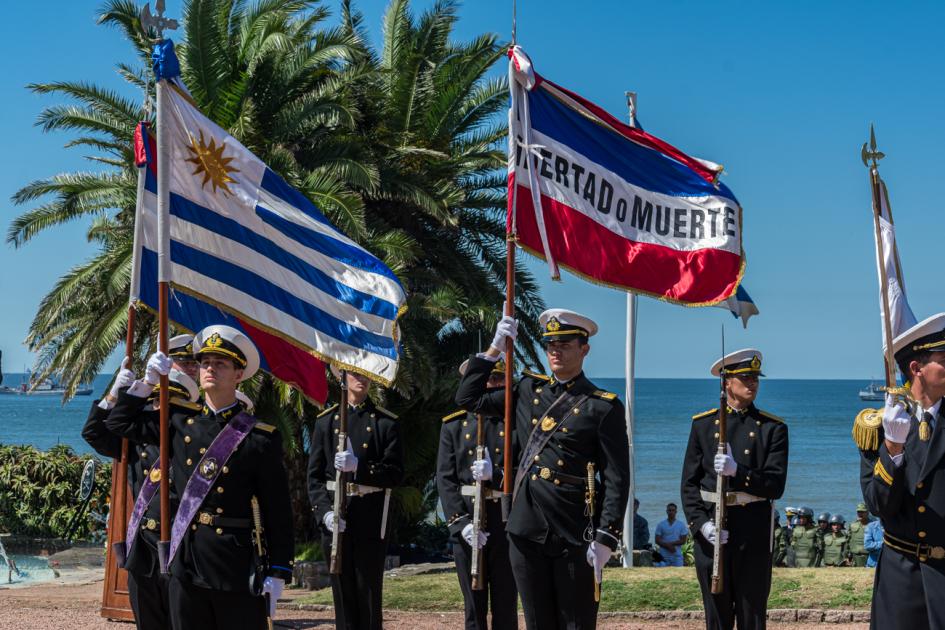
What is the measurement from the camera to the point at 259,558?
687 centimetres

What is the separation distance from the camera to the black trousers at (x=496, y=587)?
369 inches

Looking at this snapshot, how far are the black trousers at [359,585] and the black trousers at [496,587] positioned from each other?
2.06ft

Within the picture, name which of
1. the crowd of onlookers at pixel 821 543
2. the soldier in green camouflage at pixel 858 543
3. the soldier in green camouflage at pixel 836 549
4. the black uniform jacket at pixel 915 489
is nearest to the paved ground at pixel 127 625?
the black uniform jacket at pixel 915 489

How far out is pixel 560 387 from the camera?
27.0 ft

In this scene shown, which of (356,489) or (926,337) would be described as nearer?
(926,337)

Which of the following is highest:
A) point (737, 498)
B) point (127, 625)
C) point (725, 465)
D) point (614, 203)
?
point (614, 203)

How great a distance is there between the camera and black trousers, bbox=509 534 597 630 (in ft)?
25.8

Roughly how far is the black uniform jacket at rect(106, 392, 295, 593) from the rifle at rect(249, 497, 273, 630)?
0.9 inches

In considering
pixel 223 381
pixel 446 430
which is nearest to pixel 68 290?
pixel 446 430

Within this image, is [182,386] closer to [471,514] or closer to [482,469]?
[482,469]

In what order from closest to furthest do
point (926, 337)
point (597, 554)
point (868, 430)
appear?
point (926, 337) < point (868, 430) < point (597, 554)

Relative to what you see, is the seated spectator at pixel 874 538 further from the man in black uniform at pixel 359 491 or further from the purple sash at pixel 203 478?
the purple sash at pixel 203 478

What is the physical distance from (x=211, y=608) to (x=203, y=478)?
669 mm

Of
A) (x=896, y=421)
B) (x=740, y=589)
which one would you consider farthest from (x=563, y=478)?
(x=896, y=421)
